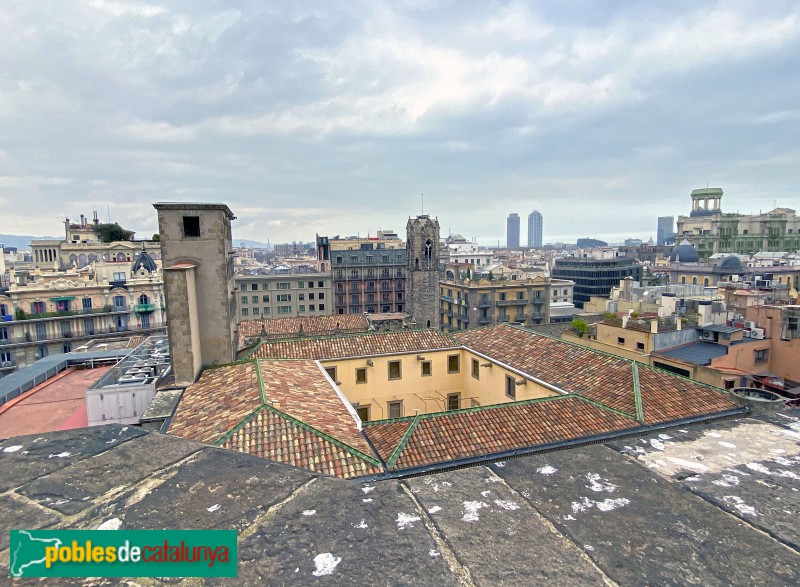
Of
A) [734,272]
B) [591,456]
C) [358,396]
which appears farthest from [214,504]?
[734,272]

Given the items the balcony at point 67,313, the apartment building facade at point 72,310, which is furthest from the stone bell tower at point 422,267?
the balcony at point 67,313

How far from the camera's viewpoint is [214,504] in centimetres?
325

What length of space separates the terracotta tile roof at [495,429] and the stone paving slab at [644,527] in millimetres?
10196

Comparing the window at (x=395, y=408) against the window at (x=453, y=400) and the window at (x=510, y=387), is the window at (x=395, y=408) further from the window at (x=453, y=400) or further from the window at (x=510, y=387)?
the window at (x=510, y=387)

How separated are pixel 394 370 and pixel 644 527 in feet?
83.2

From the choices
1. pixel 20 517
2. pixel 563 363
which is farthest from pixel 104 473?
pixel 563 363

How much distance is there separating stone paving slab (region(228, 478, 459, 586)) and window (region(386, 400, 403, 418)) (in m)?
25.6

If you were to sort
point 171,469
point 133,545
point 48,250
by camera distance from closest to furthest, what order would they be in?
point 133,545 → point 171,469 → point 48,250

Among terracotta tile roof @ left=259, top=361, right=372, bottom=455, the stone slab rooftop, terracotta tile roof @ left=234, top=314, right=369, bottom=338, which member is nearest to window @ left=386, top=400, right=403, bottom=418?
terracotta tile roof @ left=259, top=361, right=372, bottom=455

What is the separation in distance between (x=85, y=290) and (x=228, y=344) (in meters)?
41.2

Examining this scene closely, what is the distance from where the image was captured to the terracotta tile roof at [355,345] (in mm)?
26953

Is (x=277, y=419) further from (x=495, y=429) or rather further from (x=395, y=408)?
(x=395, y=408)

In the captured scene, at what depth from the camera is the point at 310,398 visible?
18844 millimetres

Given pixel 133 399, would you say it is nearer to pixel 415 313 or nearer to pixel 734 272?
pixel 415 313
